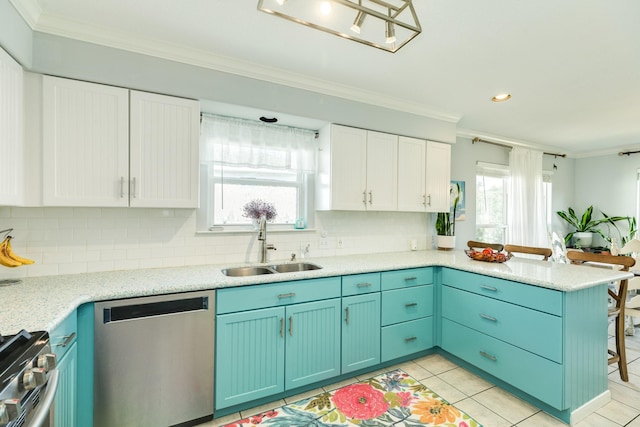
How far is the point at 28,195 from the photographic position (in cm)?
176

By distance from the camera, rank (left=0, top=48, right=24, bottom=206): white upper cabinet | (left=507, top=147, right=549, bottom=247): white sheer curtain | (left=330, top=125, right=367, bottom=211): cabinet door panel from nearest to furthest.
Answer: (left=0, top=48, right=24, bottom=206): white upper cabinet, (left=330, top=125, right=367, bottom=211): cabinet door panel, (left=507, top=147, right=549, bottom=247): white sheer curtain

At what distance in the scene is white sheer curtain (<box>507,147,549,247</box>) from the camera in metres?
4.31

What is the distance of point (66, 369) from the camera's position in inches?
54.9

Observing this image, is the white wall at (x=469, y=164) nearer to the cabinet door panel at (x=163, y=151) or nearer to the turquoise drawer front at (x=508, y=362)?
the turquoise drawer front at (x=508, y=362)

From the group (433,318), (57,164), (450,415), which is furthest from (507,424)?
(57,164)

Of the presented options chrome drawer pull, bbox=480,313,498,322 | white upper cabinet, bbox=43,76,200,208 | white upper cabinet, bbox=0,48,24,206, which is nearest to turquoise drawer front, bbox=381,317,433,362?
chrome drawer pull, bbox=480,313,498,322

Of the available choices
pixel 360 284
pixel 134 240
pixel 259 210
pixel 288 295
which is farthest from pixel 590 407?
pixel 134 240

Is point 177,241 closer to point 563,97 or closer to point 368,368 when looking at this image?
point 368,368

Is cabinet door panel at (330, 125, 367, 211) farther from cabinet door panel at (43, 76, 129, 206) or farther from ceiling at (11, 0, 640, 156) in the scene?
cabinet door panel at (43, 76, 129, 206)

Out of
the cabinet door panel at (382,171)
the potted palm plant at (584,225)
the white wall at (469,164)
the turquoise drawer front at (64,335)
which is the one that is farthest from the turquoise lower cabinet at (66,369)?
the potted palm plant at (584,225)

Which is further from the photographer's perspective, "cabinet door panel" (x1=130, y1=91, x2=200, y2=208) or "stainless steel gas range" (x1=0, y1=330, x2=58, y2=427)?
"cabinet door panel" (x1=130, y1=91, x2=200, y2=208)

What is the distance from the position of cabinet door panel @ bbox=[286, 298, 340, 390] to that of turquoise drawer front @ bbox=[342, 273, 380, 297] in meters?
0.12

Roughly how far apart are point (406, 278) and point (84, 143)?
2549 mm

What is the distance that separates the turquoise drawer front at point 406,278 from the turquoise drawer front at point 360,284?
0.27 ft
